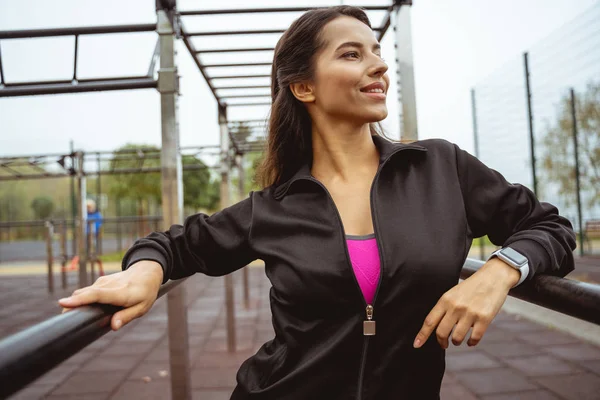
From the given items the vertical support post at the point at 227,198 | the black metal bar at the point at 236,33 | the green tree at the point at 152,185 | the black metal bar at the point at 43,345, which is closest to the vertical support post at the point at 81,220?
the vertical support post at the point at 227,198

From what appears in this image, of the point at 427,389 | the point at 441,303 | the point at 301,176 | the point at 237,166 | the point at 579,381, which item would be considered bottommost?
the point at 579,381

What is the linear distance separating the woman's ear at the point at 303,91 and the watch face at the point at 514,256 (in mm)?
684

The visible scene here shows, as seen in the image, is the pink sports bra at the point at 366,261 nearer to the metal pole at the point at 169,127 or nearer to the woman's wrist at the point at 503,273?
the woman's wrist at the point at 503,273

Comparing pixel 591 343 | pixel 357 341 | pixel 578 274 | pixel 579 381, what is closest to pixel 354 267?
pixel 357 341

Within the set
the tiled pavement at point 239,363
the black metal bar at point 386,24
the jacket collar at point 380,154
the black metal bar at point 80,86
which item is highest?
the black metal bar at point 386,24

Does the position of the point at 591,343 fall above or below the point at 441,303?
below

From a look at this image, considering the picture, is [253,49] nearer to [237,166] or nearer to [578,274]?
[237,166]

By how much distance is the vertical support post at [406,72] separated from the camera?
202 centimetres

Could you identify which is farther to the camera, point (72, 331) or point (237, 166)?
point (237, 166)

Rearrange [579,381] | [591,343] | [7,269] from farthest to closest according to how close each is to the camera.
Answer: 1. [7,269]
2. [591,343]
3. [579,381]

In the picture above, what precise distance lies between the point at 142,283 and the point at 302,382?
426 millimetres

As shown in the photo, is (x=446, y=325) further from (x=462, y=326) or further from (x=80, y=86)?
(x=80, y=86)

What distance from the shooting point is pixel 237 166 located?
572cm

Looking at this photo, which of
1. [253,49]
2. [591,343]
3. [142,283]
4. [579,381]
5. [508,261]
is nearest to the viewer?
[508,261]
